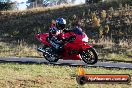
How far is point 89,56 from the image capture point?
525 inches

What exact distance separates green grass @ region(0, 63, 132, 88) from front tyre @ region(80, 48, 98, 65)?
529 centimetres

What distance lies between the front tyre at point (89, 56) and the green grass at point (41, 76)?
5291 millimetres

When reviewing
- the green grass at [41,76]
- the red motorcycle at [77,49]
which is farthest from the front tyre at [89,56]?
the green grass at [41,76]

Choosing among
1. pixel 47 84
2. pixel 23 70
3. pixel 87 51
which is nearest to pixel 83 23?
pixel 23 70

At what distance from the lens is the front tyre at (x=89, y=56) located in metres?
13.1

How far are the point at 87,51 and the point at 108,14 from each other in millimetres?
33865

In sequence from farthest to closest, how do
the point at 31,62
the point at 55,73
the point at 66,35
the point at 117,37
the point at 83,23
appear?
the point at 83,23 < the point at 117,37 < the point at 31,62 < the point at 55,73 < the point at 66,35

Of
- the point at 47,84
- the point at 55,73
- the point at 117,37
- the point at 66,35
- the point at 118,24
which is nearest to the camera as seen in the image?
the point at 66,35

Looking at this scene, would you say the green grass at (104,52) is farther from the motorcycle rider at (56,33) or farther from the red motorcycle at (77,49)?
the red motorcycle at (77,49)

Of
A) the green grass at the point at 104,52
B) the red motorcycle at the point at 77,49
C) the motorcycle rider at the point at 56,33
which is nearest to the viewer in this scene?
the motorcycle rider at the point at 56,33

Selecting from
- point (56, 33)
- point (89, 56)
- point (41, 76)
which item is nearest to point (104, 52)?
point (41, 76)

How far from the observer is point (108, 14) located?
4672 centimetres

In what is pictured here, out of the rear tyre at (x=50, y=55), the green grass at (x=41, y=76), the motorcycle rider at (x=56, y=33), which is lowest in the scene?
the green grass at (x=41, y=76)

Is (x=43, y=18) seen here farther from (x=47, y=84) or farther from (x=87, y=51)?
(x=87, y=51)
